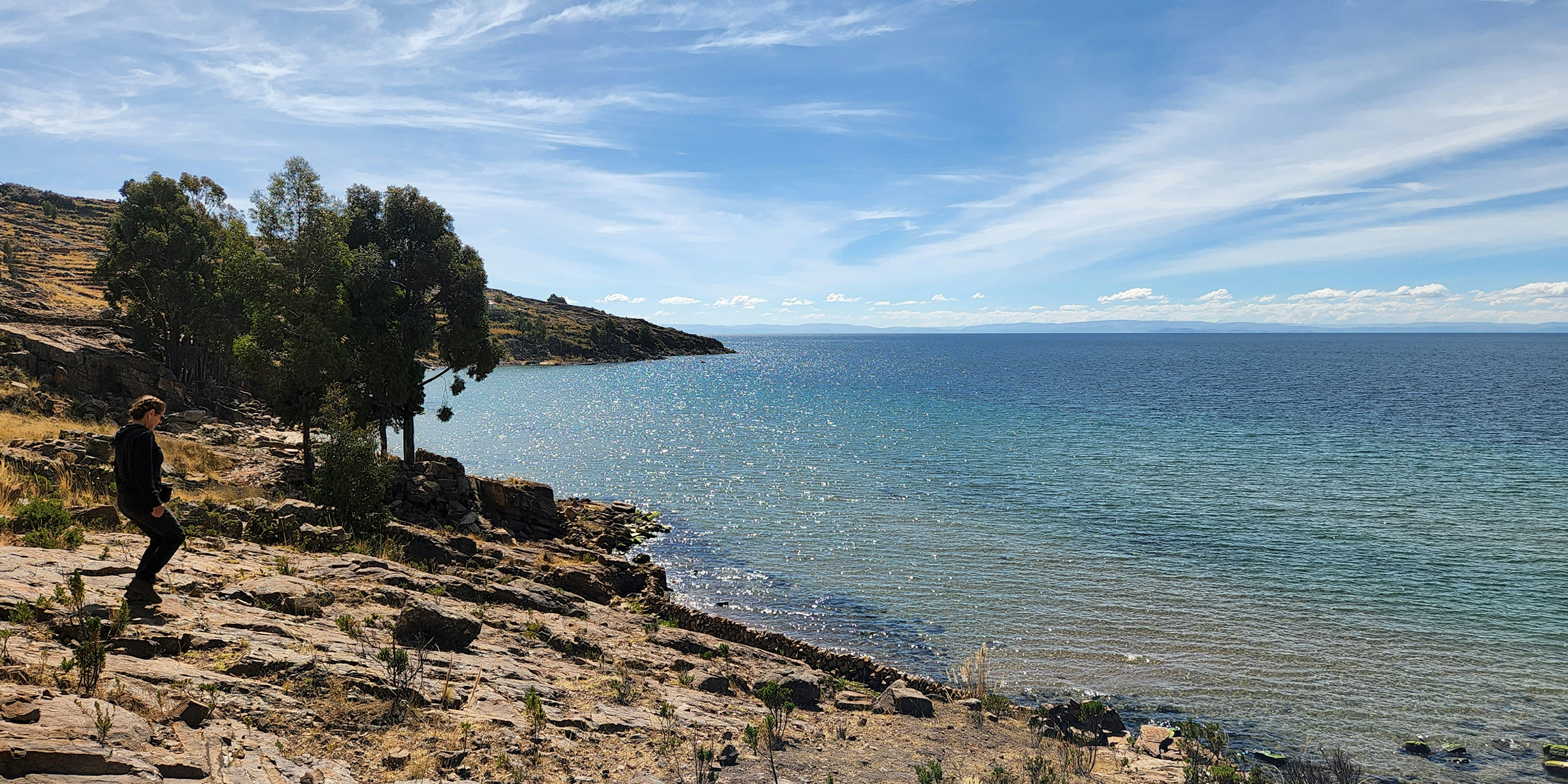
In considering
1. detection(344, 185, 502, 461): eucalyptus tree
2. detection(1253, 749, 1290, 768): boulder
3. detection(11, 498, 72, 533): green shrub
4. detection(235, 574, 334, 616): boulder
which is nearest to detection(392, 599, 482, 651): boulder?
detection(235, 574, 334, 616): boulder

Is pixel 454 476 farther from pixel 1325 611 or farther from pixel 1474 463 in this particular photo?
pixel 1474 463

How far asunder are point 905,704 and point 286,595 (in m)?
14.7

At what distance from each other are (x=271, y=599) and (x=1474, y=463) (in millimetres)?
73134

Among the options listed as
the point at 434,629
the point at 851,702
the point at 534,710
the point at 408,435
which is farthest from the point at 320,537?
the point at 408,435

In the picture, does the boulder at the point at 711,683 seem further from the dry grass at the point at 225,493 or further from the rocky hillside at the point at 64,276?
the rocky hillside at the point at 64,276

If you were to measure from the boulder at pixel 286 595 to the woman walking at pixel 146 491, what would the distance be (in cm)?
257

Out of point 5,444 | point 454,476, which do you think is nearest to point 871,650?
point 454,476

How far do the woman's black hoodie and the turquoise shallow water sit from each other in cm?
2016

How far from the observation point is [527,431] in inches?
2985

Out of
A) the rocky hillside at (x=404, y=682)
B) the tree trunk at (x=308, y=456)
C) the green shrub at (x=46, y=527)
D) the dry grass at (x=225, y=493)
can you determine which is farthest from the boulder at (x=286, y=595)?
the tree trunk at (x=308, y=456)

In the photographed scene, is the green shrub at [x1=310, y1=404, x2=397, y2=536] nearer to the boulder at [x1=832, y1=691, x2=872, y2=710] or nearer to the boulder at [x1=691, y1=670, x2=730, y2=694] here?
the boulder at [x1=691, y1=670, x2=730, y2=694]

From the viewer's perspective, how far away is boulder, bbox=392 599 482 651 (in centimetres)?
1460

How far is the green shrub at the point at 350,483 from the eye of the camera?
24.6 meters

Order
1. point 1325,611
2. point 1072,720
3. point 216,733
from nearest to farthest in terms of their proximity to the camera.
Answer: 1. point 216,733
2. point 1072,720
3. point 1325,611
